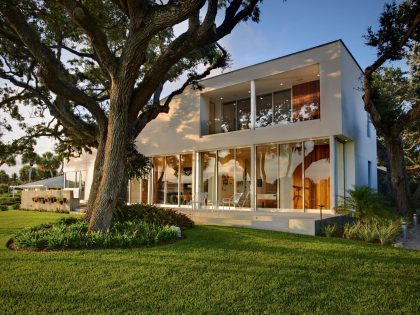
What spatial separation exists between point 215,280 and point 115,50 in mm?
11759

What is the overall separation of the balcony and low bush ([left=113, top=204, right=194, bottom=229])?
634cm

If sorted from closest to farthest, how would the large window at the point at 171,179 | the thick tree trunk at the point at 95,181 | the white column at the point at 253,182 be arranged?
the thick tree trunk at the point at 95,181 → the white column at the point at 253,182 → the large window at the point at 171,179

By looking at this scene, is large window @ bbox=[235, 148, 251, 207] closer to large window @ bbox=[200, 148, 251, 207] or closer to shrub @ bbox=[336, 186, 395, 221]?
large window @ bbox=[200, 148, 251, 207]

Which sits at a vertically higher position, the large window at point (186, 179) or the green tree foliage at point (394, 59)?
the green tree foliage at point (394, 59)

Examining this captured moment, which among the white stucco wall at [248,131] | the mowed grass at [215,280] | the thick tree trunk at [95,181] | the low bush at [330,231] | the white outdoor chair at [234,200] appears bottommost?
the mowed grass at [215,280]

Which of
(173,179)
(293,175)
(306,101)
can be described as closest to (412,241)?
(293,175)

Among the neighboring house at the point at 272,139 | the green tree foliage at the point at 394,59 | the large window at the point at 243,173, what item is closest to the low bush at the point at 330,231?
the neighboring house at the point at 272,139

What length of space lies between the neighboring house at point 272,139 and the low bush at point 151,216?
15.8ft

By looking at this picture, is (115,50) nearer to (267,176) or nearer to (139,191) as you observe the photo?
(267,176)

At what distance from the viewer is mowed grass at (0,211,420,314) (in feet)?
14.5

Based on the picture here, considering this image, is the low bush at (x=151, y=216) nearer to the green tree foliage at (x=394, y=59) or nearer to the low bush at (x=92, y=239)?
the low bush at (x=92, y=239)

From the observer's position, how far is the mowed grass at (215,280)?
4.41 m

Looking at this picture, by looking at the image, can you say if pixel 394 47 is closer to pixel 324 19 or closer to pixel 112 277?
pixel 324 19

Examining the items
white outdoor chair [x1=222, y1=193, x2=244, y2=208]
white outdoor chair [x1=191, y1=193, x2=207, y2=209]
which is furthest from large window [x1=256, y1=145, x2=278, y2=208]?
white outdoor chair [x1=191, y1=193, x2=207, y2=209]
